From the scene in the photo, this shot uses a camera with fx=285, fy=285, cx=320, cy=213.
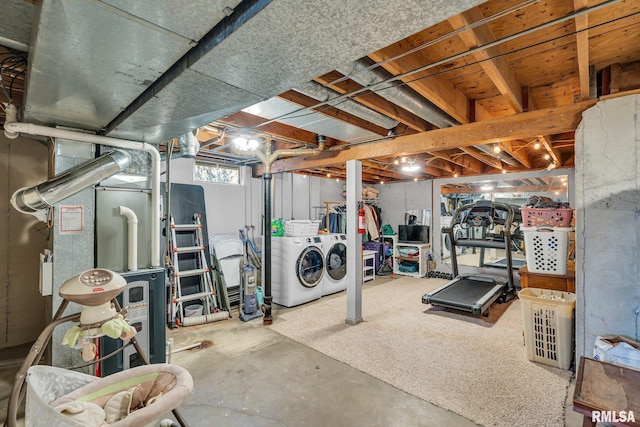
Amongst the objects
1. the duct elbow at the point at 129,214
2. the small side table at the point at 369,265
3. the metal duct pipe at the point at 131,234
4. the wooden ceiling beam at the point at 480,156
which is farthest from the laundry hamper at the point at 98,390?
the small side table at the point at 369,265

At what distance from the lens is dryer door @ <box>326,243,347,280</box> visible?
16.9ft

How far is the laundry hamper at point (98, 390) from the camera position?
1069 mm

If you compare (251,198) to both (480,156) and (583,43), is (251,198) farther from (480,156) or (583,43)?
(583,43)

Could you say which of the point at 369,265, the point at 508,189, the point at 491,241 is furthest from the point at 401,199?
the point at 491,241

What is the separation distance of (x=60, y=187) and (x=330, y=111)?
2235 millimetres

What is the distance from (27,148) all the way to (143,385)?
3.43 metres

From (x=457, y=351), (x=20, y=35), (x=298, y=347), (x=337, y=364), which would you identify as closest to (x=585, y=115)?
(x=457, y=351)

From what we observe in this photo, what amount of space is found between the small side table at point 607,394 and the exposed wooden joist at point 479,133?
1935 millimetres

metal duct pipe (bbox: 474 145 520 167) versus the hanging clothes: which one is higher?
metal duct pipe (bbox: 474 145 520 167)

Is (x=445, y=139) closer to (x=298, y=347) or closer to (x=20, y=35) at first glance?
(x=298, y=347)

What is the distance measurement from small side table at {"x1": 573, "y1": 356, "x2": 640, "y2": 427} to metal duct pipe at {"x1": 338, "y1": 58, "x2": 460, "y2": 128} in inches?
77.4

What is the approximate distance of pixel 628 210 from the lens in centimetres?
211

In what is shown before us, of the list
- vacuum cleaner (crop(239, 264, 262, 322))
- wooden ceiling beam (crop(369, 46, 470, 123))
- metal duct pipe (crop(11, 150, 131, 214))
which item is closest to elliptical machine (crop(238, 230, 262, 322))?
vacuum cleaner (crop(239, 264, 262, 322))

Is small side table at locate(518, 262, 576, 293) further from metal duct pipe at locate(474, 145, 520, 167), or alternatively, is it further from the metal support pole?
the metal support pole
